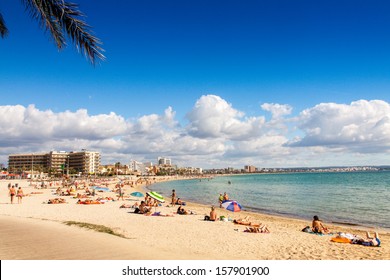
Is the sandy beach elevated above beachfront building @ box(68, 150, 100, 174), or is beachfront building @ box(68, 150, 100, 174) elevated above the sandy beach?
beachfront building @ box(68, 150, 100, 174)

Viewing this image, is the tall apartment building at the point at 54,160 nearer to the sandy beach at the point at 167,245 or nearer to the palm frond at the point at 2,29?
the sandy beach at the point at 167,245

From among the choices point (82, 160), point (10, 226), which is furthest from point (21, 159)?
point (10, 226)

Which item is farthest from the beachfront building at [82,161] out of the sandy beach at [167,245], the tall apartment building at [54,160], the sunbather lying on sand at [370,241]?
the sunbather lying on sand at [370,241]

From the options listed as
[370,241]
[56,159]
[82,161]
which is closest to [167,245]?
[370,241]

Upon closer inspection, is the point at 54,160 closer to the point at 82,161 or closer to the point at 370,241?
the point at 82,161

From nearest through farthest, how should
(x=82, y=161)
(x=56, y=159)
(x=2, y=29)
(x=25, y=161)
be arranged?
1. (x=2, y=29)
2. (x=25, y=161)
3. (x=56, y=159)
4. (x=82, y=161)

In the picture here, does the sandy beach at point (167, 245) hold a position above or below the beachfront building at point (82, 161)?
below

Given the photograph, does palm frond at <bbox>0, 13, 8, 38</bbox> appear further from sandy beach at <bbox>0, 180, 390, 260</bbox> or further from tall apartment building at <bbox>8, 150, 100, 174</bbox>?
tall apartment building at <bbox>8, 150, 100, 174</bbox>

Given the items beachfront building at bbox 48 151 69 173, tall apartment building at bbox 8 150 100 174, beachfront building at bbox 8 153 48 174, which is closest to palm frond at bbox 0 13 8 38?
tall apartment building at bbox 8 150 100 174

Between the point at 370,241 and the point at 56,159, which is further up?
the point at 56,159

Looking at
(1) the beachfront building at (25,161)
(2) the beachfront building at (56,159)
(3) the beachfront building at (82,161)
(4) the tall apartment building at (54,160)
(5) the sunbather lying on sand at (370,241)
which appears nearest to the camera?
(5) the sunbather lying on sand at (370,241)

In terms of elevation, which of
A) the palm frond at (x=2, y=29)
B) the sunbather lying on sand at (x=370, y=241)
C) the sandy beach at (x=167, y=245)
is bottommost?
the sunbather lying on sand at (x=370, y=241)

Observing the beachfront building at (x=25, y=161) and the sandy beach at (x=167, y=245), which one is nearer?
the sandy beach at (x=167, y=245)
